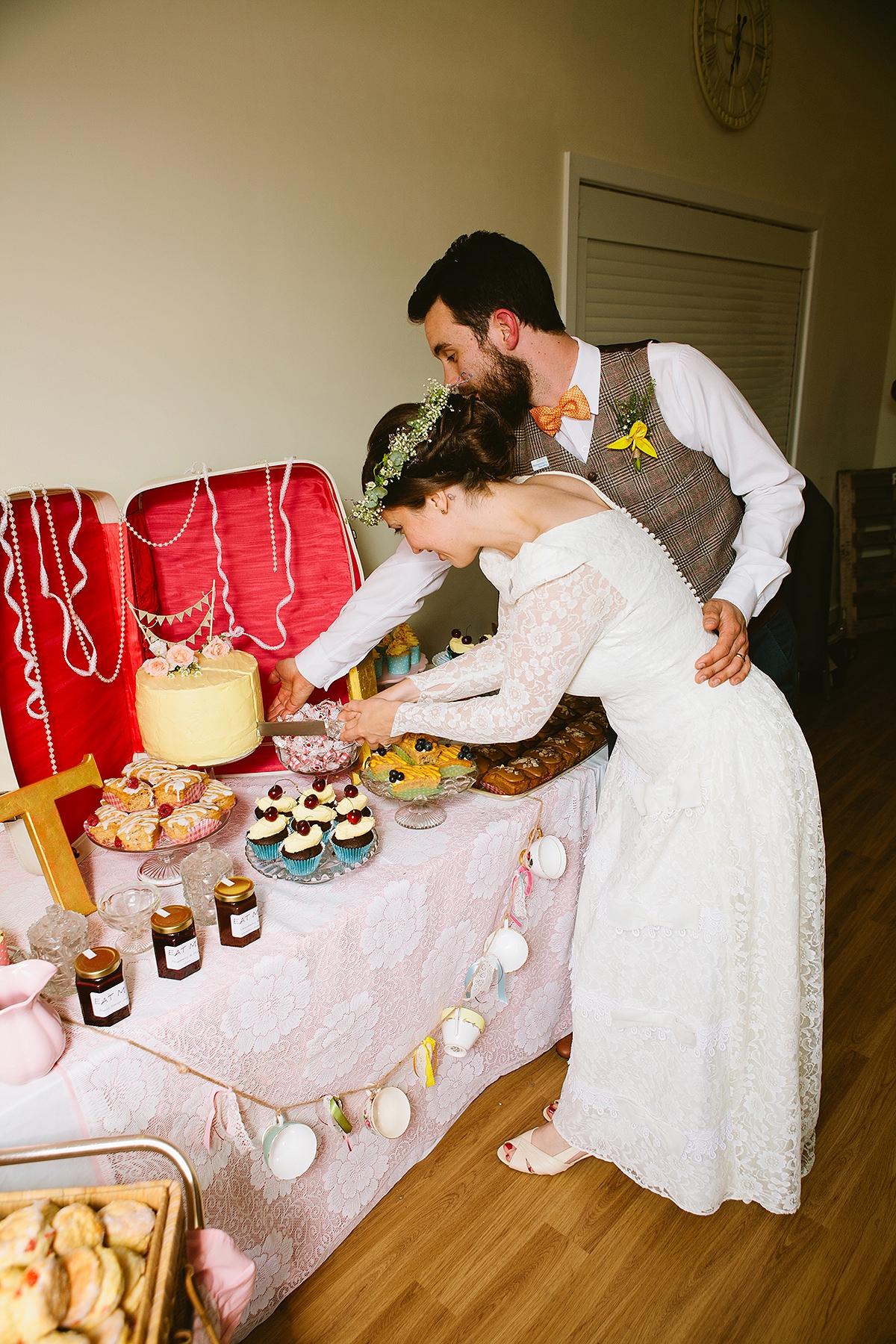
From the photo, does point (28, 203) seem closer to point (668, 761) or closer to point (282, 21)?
point (282, 21)

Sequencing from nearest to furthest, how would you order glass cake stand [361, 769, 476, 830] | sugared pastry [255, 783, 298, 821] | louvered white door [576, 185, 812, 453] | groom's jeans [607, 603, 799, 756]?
1. sugared pastry [255, 783, 298, 821]
2. glass cake stand [361, 769, 476, 830]
3. groom's jeans [607, 603, 799, 756]
4. louvered white door [576, 185, 812, 453]

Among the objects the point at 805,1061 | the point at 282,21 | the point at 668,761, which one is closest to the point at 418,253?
the point at 282,21

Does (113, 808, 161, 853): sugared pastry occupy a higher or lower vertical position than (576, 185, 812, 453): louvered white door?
lower

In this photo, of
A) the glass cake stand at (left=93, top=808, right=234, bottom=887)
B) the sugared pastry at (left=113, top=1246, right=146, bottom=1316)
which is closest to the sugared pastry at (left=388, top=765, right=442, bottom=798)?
the glass cake stand at (left=93, top=808, right=234, bottom=887)

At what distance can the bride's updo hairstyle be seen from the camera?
4.50ft

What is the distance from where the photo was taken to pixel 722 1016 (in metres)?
1.47

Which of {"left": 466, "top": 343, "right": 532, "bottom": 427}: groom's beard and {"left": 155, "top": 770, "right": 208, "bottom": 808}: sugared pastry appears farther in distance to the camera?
{"left": 466, "top": 343, "right": 532, "bottom": 427}: groom's beard

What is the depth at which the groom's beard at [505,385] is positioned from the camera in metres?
1.67

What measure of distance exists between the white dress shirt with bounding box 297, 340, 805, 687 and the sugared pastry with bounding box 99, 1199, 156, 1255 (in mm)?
1068

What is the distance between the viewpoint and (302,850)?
4.45ft

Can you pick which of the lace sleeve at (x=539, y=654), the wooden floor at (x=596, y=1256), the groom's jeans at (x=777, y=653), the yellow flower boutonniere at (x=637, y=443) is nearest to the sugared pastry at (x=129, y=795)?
the lace sleeve at (x=539, y=654)

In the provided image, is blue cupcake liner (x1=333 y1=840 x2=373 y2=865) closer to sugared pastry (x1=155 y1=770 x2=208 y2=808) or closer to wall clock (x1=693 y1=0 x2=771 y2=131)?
sugared pastry (x1=155 y1=770 x2=208 y2=808)

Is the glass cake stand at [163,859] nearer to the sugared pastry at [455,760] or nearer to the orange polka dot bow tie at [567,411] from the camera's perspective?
the sugared pastry at [455,760]

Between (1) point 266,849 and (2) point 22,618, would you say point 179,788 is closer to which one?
(1) point 266,849
